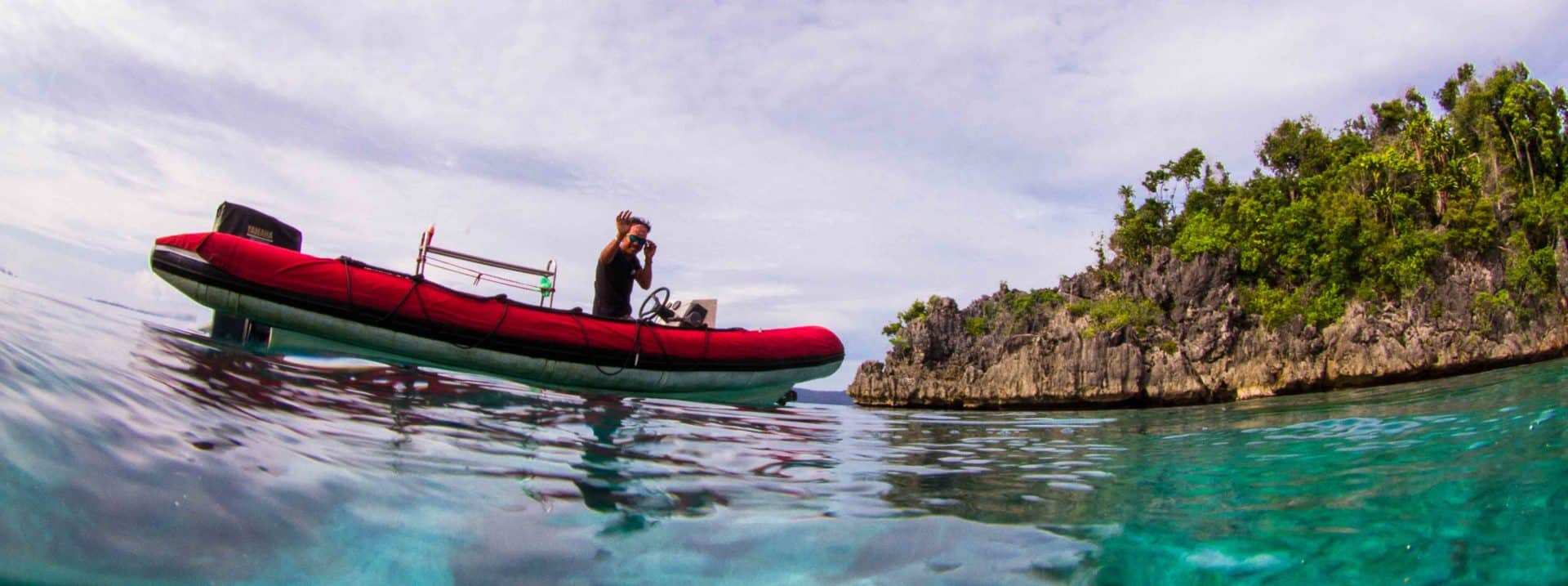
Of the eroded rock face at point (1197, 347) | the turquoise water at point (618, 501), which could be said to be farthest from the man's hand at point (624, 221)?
the eroded rock face at point (1197, 347)

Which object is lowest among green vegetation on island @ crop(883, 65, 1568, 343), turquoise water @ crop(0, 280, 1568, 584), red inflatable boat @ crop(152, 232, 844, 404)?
turquoise water @ crop(0, 280, 1568, 584)

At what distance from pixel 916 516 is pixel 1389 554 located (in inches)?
70.9

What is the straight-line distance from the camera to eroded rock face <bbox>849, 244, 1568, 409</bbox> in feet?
99.8

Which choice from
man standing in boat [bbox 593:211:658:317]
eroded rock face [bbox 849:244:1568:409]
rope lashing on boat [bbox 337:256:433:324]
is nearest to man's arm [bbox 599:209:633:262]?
man standing in boat [bbox 593:211:658:317]

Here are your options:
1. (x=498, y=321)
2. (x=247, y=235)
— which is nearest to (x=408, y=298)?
(x=498, y=321)

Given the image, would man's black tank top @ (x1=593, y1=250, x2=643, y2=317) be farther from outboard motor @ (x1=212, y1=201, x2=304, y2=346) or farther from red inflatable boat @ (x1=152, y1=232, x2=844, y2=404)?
outboard motor @ (x1=212, y1=201, x2=304, y2=346)

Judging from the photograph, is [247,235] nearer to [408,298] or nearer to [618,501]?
[408,298]

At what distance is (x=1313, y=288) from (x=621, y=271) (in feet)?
138

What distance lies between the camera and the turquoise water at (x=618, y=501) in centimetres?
189

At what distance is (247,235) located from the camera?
23.0ft

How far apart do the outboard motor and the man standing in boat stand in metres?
3.31

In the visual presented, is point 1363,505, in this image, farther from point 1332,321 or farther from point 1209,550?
point 1332,321

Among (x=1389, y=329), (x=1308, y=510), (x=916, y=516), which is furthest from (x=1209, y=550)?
(x=1389, y=329)

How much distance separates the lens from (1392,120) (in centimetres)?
4775
